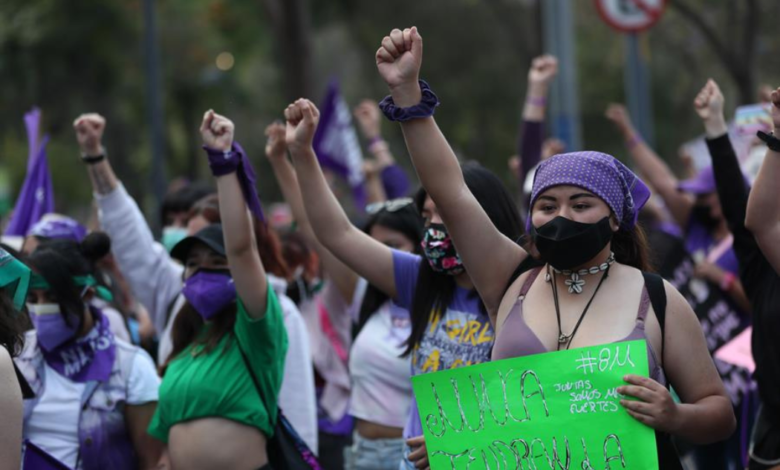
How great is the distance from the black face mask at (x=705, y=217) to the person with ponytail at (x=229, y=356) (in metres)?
3.35

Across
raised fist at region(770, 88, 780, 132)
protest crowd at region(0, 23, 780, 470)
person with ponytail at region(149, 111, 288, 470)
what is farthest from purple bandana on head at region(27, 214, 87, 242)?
raised fist at region(770, 88, 780, 132)

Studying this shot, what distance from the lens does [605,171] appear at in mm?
3307

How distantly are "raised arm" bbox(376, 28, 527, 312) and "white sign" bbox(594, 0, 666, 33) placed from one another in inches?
316

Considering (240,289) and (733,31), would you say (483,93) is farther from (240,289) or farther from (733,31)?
(240,289)

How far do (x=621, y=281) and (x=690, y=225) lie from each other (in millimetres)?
4122

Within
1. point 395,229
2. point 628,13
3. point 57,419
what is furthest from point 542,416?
point 628,13

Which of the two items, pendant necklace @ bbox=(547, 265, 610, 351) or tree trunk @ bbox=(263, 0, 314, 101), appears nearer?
pendant necklace @ bbox=(547, 265, 610, 351)

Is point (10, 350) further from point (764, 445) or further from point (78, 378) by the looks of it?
point (764, 445)

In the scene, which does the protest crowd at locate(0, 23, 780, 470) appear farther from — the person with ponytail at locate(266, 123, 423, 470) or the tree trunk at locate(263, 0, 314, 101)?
the tree trunk at locate(263, 0, 314, 101)

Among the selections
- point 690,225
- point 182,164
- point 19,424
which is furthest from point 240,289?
point 182,164

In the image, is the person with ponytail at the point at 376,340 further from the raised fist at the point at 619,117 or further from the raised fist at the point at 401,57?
the raised fist at the point at 619,117

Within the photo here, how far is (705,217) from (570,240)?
4.06m

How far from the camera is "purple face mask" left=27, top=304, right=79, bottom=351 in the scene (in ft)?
15.0

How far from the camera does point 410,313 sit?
14.2 feet
